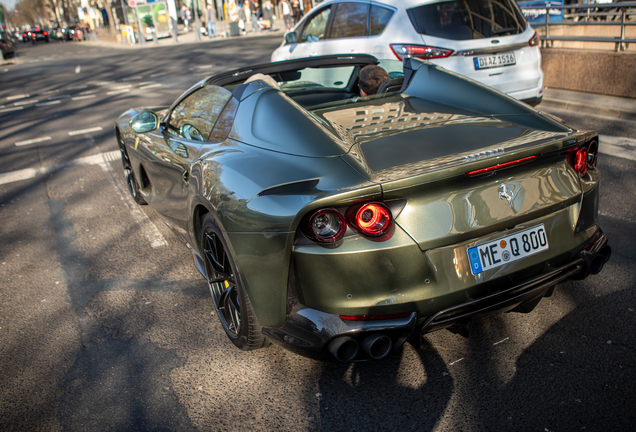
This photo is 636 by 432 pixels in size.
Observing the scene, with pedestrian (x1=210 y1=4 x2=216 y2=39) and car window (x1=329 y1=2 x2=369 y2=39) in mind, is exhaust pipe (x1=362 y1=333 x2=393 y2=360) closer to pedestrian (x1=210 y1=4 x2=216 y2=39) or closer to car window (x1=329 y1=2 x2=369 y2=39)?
car window (x1=329 y1=2 x2=369 y2=39)

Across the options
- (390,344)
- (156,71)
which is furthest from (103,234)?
(156,71)

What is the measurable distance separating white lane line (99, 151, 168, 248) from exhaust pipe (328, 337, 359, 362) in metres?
2.54

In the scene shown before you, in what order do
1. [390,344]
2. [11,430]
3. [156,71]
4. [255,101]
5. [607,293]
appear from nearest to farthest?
[390,344] → [11,430] → [255,101] → [607,293] → [156,71]

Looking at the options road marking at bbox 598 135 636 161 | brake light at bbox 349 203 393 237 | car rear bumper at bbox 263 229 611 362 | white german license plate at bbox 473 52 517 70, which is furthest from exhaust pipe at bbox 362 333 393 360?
white german license plate at bbox 473 52 517 70

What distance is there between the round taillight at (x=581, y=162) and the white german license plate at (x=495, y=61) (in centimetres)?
433

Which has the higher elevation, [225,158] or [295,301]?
[225,158]

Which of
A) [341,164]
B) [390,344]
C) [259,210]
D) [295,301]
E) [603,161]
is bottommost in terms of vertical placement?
[603,161]

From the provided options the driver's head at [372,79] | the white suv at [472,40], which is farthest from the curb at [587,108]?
the driver's head at [372,79]

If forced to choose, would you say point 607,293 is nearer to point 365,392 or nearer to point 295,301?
point 365,392

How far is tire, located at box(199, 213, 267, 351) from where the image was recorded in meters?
2.50

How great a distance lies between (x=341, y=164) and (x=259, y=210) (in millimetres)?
399

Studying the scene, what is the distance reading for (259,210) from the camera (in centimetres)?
222

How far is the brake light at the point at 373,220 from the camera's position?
2076mm

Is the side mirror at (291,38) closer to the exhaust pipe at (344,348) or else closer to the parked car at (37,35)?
the exhaust pipe at (344,348)
